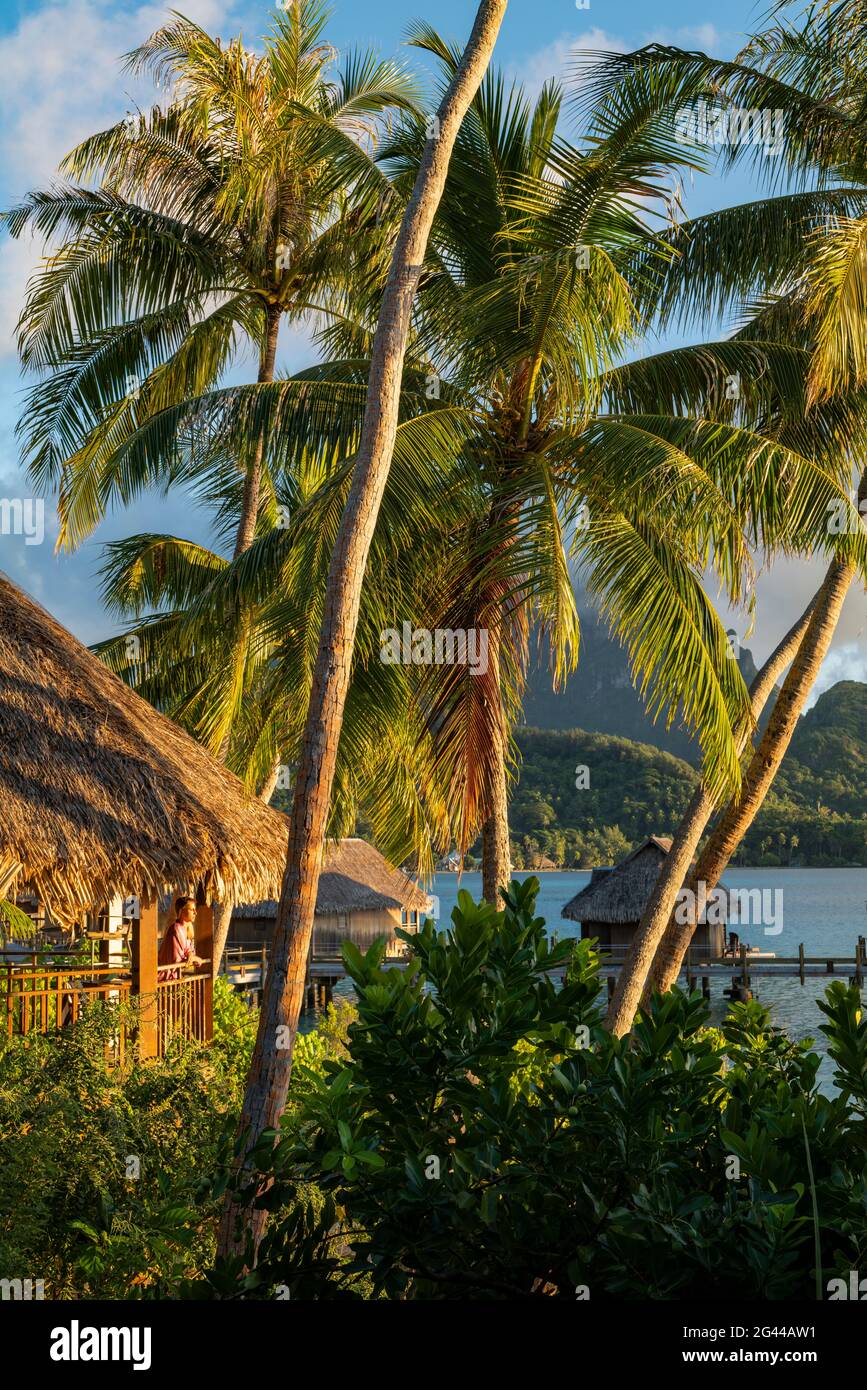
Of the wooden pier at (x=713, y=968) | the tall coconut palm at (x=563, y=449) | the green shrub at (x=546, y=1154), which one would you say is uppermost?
the tall coconut palm at (x=563, y=449)

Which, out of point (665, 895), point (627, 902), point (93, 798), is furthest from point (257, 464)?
point (627, 902)

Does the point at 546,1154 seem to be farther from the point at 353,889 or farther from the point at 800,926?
the point at 800,926

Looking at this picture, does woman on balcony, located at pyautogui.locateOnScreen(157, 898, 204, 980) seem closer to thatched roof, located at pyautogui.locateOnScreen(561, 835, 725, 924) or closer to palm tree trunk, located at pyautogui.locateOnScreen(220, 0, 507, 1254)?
palm tree trunk, located at pyautogui.locateOnScreen(220, 0, 507, 1254)

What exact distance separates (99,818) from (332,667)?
10.8 feet

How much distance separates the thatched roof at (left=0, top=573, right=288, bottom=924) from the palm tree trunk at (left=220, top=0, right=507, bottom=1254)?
9.40 feet

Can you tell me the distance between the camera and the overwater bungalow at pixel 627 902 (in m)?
33.1

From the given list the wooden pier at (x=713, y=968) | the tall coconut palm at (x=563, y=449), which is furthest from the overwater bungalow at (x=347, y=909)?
the tall coconut palm at (x=563, y=449)

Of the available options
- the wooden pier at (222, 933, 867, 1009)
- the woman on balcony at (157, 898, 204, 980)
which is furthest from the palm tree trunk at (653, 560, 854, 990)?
the wooden pier at (222, 933, 867, 1009)

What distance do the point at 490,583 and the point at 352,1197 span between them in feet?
22.0

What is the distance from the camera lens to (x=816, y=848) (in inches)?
2874

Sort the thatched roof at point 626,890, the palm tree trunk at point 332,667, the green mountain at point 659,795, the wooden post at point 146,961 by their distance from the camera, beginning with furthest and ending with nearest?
1. the green mountain at point 659,795
2. the thatched roof at point 626,890
3. the wooden post at point 146,961
4. the palm tree trunk at point 332,667

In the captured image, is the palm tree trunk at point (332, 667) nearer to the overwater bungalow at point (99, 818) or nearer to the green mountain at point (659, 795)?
the overwater bungalow at point (99, 818)

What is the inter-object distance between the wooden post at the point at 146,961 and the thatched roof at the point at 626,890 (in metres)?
24.6

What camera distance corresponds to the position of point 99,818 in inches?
334
